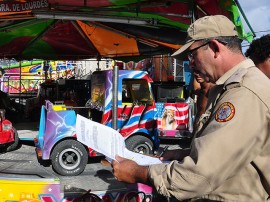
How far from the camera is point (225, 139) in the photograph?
1479 mm

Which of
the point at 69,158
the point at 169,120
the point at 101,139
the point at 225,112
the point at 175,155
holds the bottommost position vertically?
the point at 69,158

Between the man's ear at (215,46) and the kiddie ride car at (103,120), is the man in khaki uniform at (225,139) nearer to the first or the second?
the man's ear at (215,46)

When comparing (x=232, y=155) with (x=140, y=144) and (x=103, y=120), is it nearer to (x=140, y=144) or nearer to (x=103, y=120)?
(x=103, y=120)

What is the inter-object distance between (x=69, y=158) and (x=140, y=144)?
1.57 m

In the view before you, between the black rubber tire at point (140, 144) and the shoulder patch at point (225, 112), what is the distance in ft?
20.3

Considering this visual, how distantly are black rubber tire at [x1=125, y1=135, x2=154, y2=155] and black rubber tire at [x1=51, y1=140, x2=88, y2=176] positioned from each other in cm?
A: 113

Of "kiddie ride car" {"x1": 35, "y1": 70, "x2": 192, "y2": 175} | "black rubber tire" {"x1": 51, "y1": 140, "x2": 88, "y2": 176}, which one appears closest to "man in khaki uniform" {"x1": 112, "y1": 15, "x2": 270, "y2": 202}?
"kiddie ride car" {"x1": 35, "y1": 70, "x2": 192, "y2": 175}

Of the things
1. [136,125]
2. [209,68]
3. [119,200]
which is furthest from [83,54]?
[209,68]

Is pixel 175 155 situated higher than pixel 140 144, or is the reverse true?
pixel 175 155

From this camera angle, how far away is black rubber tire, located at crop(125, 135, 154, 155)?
768 centimetres

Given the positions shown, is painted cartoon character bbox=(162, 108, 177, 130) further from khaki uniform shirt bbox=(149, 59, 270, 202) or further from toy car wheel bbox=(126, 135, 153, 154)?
khaki uniform shirt bbox=(149, 59, 270, 202)

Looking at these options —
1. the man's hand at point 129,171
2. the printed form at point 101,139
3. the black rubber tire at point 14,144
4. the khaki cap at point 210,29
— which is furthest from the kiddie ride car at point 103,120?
the khaki cap at point 210,29

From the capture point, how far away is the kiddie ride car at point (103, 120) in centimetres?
680

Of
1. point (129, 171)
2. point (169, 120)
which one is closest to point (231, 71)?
point (129, 171)
